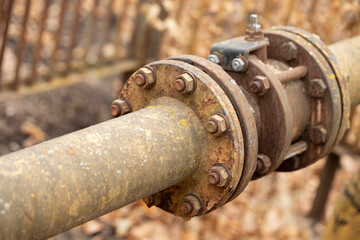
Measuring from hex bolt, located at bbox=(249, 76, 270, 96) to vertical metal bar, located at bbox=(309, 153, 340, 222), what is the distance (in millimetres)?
2981

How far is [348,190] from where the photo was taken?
2.12 metres

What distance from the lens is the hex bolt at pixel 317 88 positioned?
4.41 feet

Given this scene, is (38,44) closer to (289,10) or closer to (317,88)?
(289,10)

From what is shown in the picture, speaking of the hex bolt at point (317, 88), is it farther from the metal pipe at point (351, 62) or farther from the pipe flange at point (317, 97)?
the metal pipe at point (351, 62)

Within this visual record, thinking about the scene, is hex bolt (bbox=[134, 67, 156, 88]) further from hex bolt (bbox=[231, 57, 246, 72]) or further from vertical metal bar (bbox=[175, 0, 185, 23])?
vertical metal bar (bbox=[175, 0, 185, 23])

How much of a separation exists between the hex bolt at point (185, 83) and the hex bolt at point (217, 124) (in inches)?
3.2

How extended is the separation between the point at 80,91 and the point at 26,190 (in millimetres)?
4330

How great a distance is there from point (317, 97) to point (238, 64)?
0.87ft

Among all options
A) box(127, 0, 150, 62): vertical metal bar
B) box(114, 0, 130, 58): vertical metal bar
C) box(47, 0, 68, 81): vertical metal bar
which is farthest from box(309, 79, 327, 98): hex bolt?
box(127, 0, 150, 62): vertical metal bar

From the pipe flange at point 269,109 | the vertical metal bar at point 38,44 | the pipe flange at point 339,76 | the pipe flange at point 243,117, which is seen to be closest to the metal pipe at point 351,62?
the pipe flange at point 339,76

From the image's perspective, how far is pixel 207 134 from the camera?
1.07m

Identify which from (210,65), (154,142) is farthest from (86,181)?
(210,65)

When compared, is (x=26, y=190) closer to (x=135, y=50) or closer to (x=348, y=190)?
(x=348, y=190)

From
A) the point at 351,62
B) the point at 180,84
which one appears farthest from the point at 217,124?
the point at 351,62
